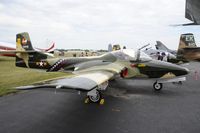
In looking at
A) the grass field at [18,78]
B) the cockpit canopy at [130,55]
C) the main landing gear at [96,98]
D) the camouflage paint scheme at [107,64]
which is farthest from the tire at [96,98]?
the grass field at [18,78]

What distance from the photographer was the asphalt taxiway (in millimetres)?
4852

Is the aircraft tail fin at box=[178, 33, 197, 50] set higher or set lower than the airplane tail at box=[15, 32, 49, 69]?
higher

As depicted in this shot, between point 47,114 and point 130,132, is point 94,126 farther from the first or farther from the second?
point 47,114

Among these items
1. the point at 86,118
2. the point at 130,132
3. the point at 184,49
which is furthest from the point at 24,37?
the point at 184,49

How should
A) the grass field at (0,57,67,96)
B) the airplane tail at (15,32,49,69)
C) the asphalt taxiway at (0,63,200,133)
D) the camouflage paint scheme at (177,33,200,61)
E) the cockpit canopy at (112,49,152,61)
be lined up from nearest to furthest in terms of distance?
the asphalt taxiway at (0,63,200,133) → the cockpit canopy at (112,49,152,61) → the grass field at (0,57,67,96) → the airplane tail at (15,32,49,69) → the camouflage paint scheme at (177,33,200,61)

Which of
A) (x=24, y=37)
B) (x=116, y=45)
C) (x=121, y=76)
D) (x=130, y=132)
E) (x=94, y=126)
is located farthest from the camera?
(x=116, y=45)

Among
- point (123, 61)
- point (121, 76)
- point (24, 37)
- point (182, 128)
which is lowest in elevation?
point (182, 128)

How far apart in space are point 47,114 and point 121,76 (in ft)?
14.3

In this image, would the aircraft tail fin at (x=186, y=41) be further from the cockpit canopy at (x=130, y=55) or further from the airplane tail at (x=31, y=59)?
the airplane tail at (x=31, y=59)

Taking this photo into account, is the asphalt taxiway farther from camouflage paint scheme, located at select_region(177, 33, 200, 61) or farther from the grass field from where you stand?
camouflage paint scheme, located at select_region(177, 33, 200, 61)

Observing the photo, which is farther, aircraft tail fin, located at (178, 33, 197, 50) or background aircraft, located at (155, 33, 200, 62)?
aircraft tail fin, located at (178, 33, 197, 50)

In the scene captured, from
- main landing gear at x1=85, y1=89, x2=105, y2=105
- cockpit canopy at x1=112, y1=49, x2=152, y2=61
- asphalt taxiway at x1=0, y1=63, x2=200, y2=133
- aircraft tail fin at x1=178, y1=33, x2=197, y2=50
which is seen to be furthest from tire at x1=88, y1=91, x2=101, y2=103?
aircraft tail fin at x1=178, y1=33, x2=197, y2=50

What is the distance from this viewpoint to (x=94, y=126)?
4980mm

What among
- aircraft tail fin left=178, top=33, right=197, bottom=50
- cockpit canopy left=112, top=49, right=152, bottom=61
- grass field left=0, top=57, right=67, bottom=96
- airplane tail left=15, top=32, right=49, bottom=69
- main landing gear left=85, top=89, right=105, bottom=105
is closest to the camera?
main landing gear left=85, top=89, right=105, bottom=105
